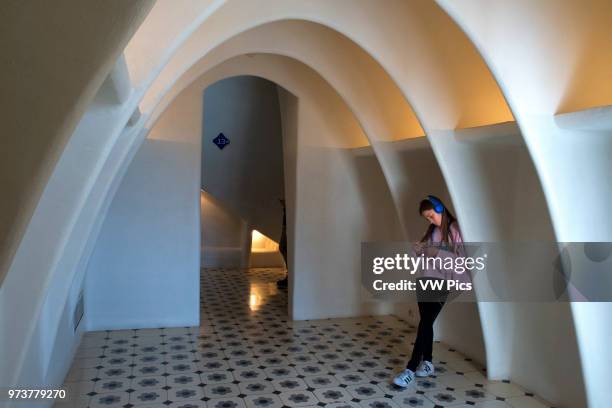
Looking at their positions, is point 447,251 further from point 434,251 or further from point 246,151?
point 246,151

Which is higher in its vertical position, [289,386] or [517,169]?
[517,169]

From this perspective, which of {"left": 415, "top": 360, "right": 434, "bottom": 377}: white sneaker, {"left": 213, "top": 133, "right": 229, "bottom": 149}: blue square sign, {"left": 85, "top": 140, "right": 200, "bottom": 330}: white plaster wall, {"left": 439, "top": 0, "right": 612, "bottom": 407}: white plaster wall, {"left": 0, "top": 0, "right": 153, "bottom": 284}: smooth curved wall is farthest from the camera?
{"left": 213, "top": 133, "right": 229, "bottom": 149}: blue square sign

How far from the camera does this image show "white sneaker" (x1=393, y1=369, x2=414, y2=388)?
450 cm

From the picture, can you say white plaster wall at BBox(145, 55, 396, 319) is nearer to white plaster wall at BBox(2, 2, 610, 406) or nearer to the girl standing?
white plaster wall at BBox(2, 2, 610, 406)

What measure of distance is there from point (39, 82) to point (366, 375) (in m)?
4.49

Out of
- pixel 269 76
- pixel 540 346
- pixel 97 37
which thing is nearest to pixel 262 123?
pixel 269 76

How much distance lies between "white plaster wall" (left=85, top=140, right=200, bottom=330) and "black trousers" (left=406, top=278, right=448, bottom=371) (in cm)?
289

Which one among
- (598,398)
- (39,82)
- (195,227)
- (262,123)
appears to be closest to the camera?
(39,82)

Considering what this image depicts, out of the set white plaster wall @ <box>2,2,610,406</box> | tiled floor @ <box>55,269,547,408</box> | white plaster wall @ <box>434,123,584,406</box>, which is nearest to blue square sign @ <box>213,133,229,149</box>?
tiled floor @ <box>55,269,547,408</box>

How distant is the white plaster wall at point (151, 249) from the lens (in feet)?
19.7

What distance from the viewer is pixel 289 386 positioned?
177 inches

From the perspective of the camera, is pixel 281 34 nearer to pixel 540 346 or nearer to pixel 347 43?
pixel 347 43

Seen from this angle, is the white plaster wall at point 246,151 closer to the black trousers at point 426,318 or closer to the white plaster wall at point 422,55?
the white plaster wall at point 422,55

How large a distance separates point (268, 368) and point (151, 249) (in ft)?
7.21
